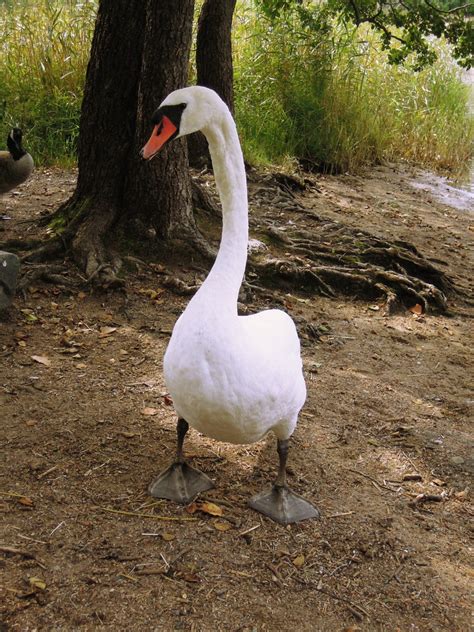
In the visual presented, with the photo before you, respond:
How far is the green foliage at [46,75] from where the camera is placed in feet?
29.5

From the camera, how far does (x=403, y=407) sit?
14.9 feet

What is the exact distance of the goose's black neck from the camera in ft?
23.5

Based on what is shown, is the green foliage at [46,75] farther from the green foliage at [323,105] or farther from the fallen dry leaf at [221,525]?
the fallen dry leaf at [221,525]

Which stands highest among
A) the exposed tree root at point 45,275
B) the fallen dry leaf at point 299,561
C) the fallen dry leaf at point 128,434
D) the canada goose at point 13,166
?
the canada goose at point 13,166

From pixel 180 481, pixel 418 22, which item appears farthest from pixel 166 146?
pixel 418 22

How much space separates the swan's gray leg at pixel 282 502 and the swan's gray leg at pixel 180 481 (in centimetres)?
26

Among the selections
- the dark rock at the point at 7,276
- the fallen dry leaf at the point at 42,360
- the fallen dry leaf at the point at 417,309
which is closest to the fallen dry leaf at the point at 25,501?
the fallen dry leaf at the point at 42,360

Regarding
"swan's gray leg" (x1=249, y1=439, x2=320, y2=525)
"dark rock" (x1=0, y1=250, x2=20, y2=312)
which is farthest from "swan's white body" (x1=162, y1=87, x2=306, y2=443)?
"dark rock" (x1=0, y1=250, x2=20, y2=312)

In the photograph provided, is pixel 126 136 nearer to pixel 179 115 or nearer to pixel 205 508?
pixel 179 115

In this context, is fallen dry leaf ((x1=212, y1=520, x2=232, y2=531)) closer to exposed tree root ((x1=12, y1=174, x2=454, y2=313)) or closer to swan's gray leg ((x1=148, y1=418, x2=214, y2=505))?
swan's gray leg ((x1=148, y1=418, x2=214, y2=505))

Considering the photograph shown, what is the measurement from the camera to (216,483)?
3396 mm

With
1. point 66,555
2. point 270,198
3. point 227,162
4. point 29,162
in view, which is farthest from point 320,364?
point 29,162

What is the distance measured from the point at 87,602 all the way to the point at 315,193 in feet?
23.5

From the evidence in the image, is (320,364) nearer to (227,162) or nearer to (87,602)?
(227,162)
